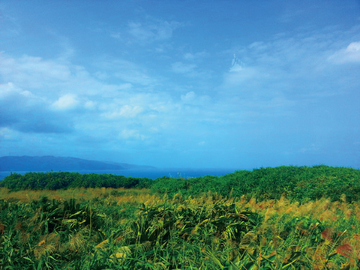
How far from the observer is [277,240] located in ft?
13.3

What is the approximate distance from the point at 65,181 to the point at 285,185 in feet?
40.5

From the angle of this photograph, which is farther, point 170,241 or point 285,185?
point 285,185

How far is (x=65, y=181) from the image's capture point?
1453 cm

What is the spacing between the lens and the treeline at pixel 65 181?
14.0m

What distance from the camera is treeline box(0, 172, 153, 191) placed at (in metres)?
14.0

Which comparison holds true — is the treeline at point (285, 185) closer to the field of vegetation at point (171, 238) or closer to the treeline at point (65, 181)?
the field of vegetation at point (171, 238)

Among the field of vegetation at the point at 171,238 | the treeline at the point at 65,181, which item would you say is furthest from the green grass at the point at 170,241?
the treeline at the point at 65,181

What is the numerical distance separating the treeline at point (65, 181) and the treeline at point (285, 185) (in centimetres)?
439

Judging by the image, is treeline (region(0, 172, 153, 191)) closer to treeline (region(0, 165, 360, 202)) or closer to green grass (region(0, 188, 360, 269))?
treeline (region(0, 165, 360, 202))

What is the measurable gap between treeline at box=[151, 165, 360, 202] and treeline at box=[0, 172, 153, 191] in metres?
4.39

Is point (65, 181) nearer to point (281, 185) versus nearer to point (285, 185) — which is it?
point (281, 185)

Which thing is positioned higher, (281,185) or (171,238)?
(281,185)

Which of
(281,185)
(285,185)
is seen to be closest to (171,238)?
(281,185)

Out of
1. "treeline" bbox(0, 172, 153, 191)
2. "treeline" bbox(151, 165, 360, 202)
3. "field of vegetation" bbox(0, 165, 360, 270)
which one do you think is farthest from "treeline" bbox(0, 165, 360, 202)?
"field of vegetation" bbox(0, 165, 360, 270)
